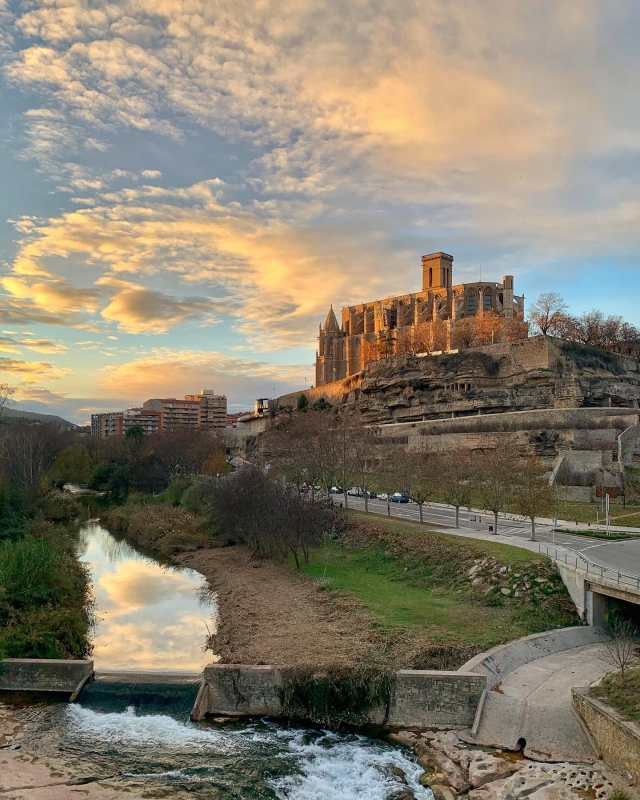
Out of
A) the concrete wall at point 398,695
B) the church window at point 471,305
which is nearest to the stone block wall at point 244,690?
the concrete wall at point 398,695

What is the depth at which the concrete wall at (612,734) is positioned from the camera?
11547mm

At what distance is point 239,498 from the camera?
3556 cm

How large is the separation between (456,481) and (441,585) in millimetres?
11372

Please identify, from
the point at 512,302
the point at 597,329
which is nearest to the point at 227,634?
the point at 597,329

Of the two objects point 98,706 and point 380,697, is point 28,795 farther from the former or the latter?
point 380,697

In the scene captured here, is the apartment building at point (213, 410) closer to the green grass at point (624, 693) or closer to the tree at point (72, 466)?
the tree at point (72, 466)

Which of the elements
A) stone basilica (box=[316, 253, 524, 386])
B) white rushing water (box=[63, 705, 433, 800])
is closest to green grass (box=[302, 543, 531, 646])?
white rushing water (box=[63, 705, 433, 800])

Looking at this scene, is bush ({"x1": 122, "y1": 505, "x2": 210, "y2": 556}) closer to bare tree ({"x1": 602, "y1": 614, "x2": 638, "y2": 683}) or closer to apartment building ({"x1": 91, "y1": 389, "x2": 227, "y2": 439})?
bare tree ({"x1": 602, "y1": 614, "x2": 638, "y2": 683})

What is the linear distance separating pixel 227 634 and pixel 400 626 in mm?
5739

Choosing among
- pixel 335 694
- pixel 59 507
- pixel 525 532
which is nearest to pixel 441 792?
pixel 335 694

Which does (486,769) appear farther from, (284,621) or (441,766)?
(284,621)

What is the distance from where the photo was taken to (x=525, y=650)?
669 inches

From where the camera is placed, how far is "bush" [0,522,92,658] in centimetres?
1791

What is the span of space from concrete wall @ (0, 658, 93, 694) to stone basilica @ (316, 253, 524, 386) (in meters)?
72.9
